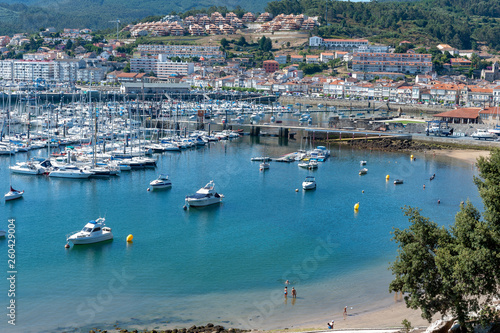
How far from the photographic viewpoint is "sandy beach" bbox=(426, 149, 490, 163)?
3209 cm

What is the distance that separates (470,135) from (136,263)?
89.2 ft

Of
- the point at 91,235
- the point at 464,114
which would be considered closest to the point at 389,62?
the point at 464,114

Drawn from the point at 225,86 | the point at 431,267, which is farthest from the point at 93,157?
the point at 225,86

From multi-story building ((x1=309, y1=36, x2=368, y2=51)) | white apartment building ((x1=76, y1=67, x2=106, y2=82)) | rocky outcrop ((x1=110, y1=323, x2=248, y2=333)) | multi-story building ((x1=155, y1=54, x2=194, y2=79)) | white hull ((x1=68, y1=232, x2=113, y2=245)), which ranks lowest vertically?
rocky outcrop ((x1=110, y1=323, x2=248, y2=333))

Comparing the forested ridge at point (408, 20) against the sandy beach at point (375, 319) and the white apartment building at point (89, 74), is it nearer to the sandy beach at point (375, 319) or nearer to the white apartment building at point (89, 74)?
the white apartment building at point (89, 74)

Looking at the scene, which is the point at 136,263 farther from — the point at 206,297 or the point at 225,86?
the point at 225,86

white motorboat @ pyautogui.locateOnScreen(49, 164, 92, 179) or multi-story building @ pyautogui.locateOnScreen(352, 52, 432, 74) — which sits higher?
multi-story building @ pyautogui.locateOnScreen(352, 52, 432, 74)

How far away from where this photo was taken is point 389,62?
78.4 metres

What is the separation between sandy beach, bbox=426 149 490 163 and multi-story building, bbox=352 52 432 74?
4504cm

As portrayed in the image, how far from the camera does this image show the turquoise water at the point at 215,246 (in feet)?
43.1

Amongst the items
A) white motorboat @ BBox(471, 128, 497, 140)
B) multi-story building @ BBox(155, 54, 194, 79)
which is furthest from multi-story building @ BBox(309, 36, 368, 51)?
white motorboat @ BBox(471, 128, 497, 140)

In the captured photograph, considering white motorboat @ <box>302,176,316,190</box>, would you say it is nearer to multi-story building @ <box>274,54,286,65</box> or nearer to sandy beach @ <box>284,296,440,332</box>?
sandy beach @ <box>284,296,440,332</box>

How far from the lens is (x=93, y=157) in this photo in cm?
2691

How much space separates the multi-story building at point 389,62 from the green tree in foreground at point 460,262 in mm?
69166
